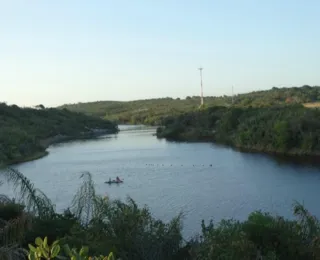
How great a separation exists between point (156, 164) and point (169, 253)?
41.9 metres

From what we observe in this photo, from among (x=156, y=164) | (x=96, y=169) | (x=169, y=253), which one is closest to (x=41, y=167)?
(x=96, y=169)

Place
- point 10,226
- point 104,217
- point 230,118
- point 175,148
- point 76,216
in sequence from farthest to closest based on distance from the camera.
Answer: point 230,118 → point 175,148 → point 76,216 → point 104,217 → point 10,226

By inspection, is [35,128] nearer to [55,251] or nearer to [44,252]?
[44,252]

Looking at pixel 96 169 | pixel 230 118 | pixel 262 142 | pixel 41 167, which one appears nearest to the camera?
pixel 96 169

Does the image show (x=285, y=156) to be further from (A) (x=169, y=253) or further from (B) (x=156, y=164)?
(A) (x=169, y=253)

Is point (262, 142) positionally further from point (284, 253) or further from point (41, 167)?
point (284, 253)

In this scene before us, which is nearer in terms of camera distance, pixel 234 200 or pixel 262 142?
pixel 234 200

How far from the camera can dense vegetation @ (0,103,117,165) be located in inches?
2985

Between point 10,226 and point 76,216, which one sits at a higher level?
point 10,226

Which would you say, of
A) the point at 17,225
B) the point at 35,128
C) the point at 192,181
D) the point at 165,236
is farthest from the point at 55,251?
the point at 35,128

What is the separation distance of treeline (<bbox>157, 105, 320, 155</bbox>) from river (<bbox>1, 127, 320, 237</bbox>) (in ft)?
17.4

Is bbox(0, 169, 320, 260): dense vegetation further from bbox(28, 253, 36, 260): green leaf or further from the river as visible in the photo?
the river

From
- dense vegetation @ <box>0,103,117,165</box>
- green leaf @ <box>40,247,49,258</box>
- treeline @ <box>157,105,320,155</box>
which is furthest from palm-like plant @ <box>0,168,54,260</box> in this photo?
treeline @ <box>157,105,320,155</box>

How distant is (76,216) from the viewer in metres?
19.1
